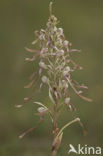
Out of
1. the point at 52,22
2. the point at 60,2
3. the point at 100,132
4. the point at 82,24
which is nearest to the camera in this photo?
the point at 52,22

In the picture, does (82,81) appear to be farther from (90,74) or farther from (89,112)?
(89,112)

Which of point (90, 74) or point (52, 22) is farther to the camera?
point (90, 74)

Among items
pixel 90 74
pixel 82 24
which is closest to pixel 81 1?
pixel 82 24

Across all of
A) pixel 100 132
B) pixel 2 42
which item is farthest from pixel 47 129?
pixel 2 42

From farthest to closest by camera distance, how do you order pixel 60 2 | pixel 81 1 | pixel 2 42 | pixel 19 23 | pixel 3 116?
pixel 81 1 → pixel 60 2 → pixel 19 23 → pixel 2 42 → pixel 3 116

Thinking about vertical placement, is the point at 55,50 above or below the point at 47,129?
above

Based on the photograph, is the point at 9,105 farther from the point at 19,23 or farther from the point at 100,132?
the point at 19,23
